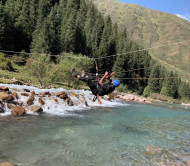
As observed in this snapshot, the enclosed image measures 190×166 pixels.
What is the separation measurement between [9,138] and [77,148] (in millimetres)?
3967

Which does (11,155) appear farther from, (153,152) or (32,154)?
(153,152)

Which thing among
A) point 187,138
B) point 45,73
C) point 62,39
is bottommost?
point 187,138

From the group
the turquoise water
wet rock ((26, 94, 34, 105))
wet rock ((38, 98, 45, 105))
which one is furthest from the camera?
wet rock ((38, 98, 45, 105))

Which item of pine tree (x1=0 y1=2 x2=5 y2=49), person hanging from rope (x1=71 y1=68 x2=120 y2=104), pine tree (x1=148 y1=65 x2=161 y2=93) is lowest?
pine tree (x1=148 y1=65 x2=161 y2=93)

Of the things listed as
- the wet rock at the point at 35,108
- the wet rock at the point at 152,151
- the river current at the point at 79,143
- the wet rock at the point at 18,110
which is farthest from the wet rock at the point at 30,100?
the wet rock at the point at 152,151

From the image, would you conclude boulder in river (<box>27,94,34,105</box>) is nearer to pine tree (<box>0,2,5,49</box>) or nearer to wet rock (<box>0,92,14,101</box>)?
wet rock (<box>0,92,14,101</box>)

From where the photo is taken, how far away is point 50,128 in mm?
12773

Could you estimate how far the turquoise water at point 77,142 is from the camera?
848 cm

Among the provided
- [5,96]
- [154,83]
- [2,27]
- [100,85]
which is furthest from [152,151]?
[154,83]

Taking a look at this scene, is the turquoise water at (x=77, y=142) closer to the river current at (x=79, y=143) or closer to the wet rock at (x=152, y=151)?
the river current at (x=79, y=143)

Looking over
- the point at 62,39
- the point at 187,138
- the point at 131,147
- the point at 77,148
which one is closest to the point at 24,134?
the point at 77,148

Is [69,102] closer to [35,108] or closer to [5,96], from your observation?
[35,108]

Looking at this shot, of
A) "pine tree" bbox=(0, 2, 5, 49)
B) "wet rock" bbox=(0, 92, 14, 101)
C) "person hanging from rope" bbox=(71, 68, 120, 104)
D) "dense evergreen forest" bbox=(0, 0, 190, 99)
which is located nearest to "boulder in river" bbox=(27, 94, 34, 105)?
"wet rock" bbox=(0, 92, 14, 101)

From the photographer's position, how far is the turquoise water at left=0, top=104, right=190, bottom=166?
27.8 ft
